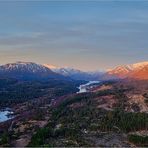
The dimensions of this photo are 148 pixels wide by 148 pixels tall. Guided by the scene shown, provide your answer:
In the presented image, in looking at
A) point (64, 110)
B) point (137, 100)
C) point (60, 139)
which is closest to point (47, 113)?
point (64, 110)

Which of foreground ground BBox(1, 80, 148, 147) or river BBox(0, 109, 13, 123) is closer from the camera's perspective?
foreground ground BBox(1, 80, 148, 147)

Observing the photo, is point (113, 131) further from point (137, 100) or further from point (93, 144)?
point (137, 100)

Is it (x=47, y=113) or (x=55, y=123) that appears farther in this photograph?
(x=47, y=113)

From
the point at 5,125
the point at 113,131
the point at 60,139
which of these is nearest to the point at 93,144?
the point at 60,139

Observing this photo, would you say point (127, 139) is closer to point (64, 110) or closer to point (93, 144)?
point (93, 144)

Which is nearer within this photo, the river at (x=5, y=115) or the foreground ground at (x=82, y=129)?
the foreground ground at (x=82, y=129)

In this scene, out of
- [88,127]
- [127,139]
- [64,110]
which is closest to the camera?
[127,139]

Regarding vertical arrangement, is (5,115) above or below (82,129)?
below

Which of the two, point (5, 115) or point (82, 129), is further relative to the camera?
point (5, 115)

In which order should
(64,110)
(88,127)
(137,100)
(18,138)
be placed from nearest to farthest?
(18,138) → (88,127) → (64,110) → (137,100)
